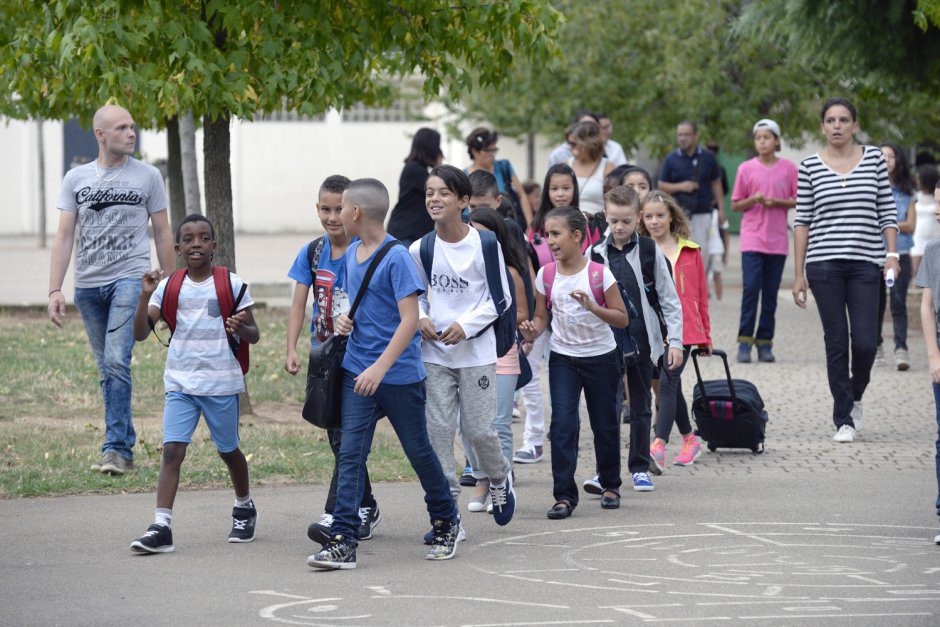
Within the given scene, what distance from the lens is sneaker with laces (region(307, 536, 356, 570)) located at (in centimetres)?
612

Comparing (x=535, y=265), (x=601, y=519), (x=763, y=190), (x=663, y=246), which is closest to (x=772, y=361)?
(x=763, y=190)

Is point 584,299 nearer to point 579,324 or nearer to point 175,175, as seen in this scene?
Answer: point 579,324

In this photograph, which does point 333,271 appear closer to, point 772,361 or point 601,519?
point 601,519

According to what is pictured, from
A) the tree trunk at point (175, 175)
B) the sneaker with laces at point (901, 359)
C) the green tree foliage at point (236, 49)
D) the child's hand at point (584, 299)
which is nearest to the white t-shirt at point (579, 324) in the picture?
the child's hand at point (584, 299)

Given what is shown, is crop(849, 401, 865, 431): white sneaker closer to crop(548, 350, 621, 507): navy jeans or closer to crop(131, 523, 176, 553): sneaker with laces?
crop(548, 350, 621, 507): navy jeans

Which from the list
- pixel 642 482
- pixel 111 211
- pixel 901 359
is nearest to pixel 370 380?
pixel 642 482

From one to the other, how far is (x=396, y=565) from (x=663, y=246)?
10.9ft

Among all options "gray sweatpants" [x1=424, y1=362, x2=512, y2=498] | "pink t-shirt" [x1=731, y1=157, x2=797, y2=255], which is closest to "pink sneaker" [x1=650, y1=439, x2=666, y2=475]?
"gray sweatpants" [x1=424, y1=362, x2=512, y2=498]

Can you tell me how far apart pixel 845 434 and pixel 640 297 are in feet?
7.04

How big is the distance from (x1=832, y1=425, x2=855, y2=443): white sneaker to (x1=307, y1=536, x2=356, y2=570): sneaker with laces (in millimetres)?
4303

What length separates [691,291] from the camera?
8781 millimetres

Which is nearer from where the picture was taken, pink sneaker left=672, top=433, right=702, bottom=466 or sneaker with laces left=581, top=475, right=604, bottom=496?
sneaker with laces left=581, top=475, right=604, bottom=496

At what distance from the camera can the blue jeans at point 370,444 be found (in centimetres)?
619

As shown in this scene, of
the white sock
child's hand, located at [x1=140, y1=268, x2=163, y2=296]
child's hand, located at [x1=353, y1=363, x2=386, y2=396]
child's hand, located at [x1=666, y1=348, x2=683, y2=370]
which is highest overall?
child's hand, located at [x1=140, y1=268, x2=163, y2=296]
